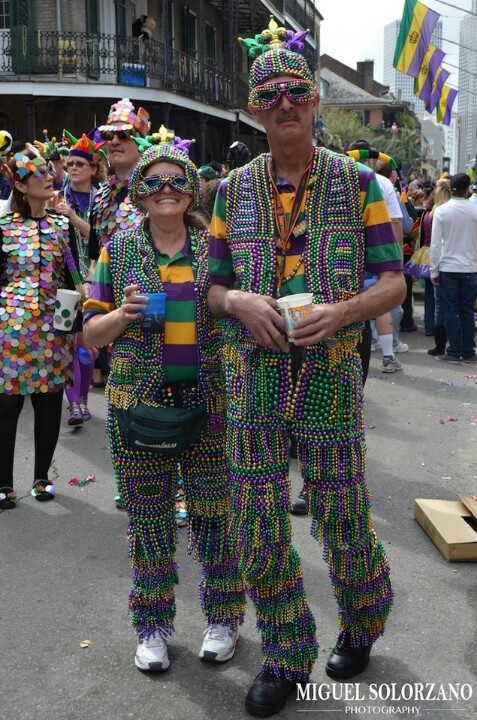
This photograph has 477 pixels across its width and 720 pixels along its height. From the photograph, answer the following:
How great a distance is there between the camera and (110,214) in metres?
4.24

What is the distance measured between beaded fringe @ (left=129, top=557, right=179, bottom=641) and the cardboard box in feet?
5.18

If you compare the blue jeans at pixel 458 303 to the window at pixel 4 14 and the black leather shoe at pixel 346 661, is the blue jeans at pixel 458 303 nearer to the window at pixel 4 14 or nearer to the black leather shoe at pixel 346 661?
the black leather shoe at pixel 346 661

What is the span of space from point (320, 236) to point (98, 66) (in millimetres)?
16720

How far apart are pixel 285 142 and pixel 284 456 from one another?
1041mm

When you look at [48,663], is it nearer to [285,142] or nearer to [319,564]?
[319,564]

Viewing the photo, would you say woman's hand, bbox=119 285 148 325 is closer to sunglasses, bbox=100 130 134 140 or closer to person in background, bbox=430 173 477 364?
sunglasses, bbox=100 130 134 140

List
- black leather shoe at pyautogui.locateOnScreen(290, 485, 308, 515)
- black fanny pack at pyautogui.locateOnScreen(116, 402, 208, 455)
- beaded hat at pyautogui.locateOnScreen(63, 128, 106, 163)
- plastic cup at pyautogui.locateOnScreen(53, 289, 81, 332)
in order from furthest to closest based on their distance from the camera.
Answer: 1. beaded hat at pyautogui.locateOnScreen(63, 128, 106, 163)
2. black leather shoe at pyautogui.locateOnScreen(290, 485, 308, 515)
3. plastic cup at pyautogui.locateOnScreen(53, 289, 81, 332)
4. black fanny pack at pyautogui.locateOnScreen(116, 402, 208, 455)

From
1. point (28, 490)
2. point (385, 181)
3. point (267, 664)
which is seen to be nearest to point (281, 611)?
point (267, 664)

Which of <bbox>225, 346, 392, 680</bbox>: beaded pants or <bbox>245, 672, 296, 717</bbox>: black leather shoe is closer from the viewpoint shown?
<bbox>225, 346, 392, 680</bbox>: beaded pants

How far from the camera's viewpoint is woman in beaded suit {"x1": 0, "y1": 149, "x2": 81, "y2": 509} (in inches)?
187

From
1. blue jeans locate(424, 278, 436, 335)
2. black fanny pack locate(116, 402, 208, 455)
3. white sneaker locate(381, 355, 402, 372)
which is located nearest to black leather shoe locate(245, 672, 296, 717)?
black fanny pack locate(116, 402, 208, 455)

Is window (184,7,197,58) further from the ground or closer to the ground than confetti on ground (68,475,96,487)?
further from the ground

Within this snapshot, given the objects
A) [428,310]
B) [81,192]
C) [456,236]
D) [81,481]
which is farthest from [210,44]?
[81,481]

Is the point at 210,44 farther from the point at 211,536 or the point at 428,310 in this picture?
the point at 211,536
